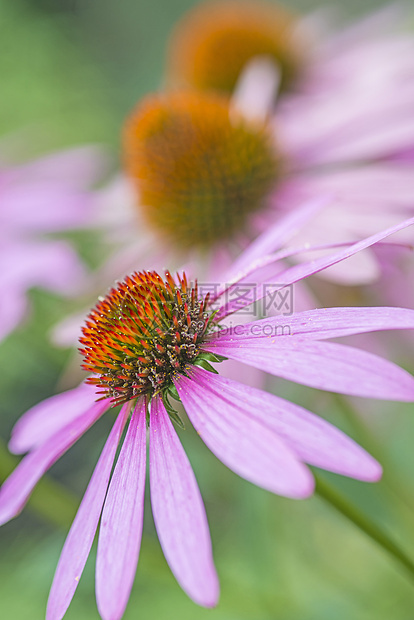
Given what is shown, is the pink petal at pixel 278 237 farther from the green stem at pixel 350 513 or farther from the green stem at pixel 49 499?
the green stem at pixel 49 499

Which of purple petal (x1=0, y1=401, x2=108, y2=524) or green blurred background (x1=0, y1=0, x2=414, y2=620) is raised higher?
purple petal (x1=0, y1=401, x2=108, y2=524)

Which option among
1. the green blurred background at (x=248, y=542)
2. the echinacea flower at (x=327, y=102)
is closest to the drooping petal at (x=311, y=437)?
the echinacea flower at (x=327, y=102)

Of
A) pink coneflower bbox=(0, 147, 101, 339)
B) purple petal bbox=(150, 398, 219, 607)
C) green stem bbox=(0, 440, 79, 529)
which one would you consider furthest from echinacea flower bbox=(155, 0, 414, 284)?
green stem bbox=(0, 440, 79, 529)

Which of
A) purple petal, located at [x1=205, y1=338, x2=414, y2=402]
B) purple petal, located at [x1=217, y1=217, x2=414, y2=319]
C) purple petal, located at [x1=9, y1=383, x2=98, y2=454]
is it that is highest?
purple petal, located at [x1=217, y1=217, x2=414, y2=319]

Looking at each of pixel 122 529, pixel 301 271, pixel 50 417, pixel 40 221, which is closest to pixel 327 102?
pixel 40 221

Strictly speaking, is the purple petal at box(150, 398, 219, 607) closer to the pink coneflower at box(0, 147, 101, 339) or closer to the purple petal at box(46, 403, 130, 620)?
the purple petal at box(46, 403, 130, 620)

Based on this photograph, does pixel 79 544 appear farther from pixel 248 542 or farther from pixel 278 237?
pixel 248 542

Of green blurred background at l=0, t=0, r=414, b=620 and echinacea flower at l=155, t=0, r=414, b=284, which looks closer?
echinacea flower at l=155, t=0, r=414, b=284

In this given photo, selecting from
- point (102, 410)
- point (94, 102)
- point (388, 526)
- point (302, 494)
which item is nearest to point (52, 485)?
point (102, 410)

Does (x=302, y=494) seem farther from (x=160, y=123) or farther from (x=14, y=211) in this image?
(x=14, y=211)
